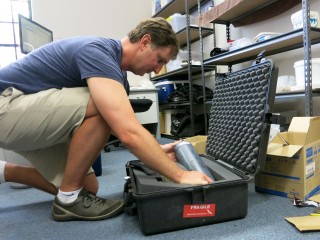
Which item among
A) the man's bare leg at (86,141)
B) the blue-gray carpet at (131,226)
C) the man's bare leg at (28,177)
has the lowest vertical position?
the blue-gray carpet at (131,226)

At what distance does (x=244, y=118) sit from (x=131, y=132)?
1.50ft

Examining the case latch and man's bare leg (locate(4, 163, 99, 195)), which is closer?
the case latch

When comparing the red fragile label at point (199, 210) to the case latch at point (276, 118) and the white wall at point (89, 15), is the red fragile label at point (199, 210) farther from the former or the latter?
the white wall at point (89, 15)

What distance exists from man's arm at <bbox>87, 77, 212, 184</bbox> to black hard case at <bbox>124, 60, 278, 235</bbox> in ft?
0.14

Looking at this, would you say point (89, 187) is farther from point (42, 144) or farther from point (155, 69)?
point (155, 69)

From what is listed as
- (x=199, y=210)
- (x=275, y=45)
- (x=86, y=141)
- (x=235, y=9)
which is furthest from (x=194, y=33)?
(x=199, y=210)

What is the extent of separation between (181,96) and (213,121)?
59.6 inches

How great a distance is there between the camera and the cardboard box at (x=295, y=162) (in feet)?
3.23

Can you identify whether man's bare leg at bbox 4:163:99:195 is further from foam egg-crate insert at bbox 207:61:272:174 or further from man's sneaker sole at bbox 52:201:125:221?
foam egg-crate insert at bbox 207:61:272:174

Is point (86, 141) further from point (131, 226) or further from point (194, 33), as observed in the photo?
point (194, 33)

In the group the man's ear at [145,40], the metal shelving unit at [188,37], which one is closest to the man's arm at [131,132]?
the man's ear at [145,40]

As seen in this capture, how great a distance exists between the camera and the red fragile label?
0.81 metres

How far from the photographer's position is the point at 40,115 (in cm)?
91

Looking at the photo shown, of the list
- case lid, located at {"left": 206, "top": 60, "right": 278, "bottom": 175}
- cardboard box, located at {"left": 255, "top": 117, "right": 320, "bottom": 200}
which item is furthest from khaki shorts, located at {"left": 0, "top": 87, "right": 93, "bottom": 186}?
cardboard box, located at {"left": 255, "top": 117, "right": 320, "bottom": 200}
